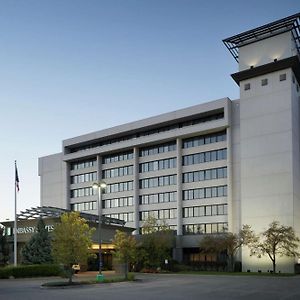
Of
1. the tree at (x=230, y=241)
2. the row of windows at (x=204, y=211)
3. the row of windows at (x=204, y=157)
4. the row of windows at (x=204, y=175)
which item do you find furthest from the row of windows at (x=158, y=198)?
the tree at (x=230, y=241)

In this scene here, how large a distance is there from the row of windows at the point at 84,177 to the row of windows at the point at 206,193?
22.2 meters

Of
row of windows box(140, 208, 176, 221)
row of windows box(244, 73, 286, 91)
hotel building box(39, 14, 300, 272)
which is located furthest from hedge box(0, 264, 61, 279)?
row of windows box(244, 73, 286, 91)

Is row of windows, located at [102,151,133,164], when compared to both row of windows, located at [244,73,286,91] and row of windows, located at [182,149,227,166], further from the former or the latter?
row of windows, located at [244,73,286,91]

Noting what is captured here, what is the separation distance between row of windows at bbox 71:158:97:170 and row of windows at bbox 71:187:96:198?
457 centimetres

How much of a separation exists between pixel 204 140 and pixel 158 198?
1350 cm

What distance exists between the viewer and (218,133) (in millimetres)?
73188

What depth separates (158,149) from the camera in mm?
80750

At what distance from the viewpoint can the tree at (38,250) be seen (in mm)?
50594

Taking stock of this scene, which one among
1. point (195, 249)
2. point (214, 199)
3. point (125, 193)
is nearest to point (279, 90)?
point (214, 199)

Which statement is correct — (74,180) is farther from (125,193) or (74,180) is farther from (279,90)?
(279,90)

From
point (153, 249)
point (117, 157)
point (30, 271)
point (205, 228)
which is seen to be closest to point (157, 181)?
point (117, 157)

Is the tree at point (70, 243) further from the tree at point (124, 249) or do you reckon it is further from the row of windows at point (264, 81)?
the row of windows at point (264, 81)

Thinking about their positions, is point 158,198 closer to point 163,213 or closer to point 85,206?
point 163,213

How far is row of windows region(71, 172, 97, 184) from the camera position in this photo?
90.2m
